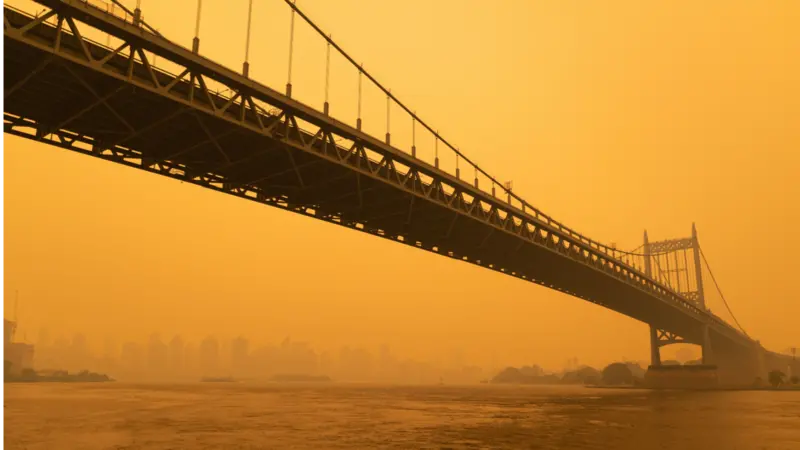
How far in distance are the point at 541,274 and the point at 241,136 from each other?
4217cm

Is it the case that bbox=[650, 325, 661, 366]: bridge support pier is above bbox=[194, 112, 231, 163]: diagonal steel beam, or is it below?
below

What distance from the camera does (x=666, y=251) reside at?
12169cm

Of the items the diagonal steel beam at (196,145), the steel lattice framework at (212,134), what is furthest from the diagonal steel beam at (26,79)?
the diagonal steel beam at (196,145)

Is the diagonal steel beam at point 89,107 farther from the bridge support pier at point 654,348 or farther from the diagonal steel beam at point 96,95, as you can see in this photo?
the bridge support pier at point 654,348

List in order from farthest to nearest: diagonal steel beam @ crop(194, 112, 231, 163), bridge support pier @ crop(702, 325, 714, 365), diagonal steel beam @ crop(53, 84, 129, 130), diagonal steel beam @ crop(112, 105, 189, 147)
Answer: bridge support pier @ crop(702, 325, 714, 365) < diagonal steel beam @ crop(194, 112, 231, 163) < diagonal steel beam @ crop(112, 105, 189, 147) < diagonal steel beam @ crop(53, 84, 129, 130)

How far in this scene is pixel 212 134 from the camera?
96.3ft

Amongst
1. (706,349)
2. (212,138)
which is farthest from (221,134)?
(706,349)

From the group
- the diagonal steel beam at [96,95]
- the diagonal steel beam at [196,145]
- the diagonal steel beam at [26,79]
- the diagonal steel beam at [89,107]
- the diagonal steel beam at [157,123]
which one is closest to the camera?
the diagonal steel beam at [26,79]

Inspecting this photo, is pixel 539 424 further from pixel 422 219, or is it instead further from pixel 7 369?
pixel 7 369

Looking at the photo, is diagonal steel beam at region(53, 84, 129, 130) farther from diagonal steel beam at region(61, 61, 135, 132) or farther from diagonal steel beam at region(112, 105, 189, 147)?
diagonal steel beam at region(112, 105, 189, 147)

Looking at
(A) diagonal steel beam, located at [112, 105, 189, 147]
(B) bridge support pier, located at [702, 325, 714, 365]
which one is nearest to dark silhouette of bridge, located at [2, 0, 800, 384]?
(A) diagonal steel beam, located at [112, 105, 189, 147]

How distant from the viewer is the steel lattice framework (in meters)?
22.9

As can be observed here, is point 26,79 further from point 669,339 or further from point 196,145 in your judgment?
point 669,339

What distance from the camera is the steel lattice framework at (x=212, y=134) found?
75.2ft
